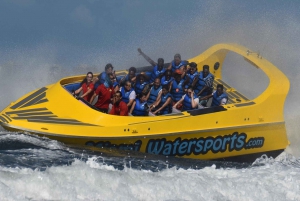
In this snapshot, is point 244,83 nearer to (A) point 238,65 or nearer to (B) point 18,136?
(A) point 238,65

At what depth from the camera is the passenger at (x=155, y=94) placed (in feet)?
44.4

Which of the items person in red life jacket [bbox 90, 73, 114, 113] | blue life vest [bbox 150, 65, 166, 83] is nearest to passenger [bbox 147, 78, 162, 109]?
person in red life jacket [bbox 90, 73, 114, 113]

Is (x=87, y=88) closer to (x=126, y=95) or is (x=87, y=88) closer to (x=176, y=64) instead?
(x=126, y=95)

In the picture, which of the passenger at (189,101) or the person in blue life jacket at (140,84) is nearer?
the passenger at (189,101)

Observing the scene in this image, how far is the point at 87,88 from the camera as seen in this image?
13.7 meters

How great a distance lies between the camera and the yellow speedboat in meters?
12.2

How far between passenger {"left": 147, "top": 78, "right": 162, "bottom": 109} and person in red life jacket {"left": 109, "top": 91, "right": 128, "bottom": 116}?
0.76 metres

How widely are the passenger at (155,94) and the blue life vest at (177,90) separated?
0.42 m

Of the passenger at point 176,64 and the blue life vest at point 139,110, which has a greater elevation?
the passenger at point 176,64

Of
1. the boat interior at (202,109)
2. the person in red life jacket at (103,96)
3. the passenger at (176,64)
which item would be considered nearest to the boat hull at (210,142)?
the boat interior at (202,109)

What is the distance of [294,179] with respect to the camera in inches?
468

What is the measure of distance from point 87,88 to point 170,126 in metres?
1.99

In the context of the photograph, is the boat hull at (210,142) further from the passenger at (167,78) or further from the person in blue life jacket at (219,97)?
the passenger at (167,78)

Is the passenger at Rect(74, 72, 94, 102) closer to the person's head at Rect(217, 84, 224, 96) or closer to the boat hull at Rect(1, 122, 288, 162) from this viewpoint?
the boat hull at Rect(1, 122, 288, 162)
